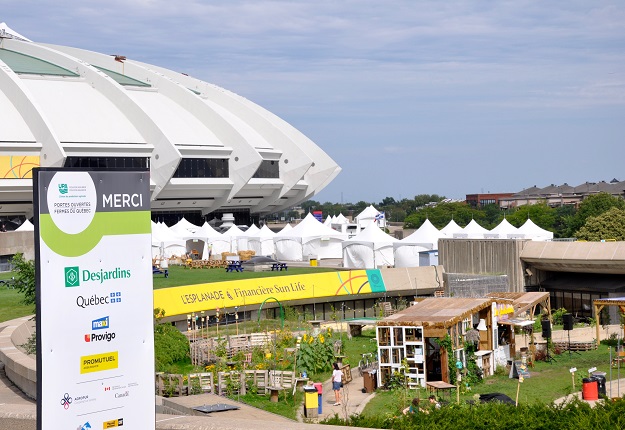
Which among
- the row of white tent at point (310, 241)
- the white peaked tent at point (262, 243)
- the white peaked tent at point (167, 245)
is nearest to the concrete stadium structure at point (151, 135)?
the white peaked tent at point (167, 245)

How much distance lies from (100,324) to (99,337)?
0.10 m

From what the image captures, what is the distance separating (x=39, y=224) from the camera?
277 inches

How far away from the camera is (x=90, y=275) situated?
24.1 ft

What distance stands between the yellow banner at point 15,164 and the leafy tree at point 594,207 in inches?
1568

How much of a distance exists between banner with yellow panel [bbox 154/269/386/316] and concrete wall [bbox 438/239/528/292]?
3078 millimetres

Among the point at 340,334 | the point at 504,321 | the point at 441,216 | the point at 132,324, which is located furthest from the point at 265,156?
the point at 132,324

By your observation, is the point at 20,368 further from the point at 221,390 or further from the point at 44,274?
the point at 44,274

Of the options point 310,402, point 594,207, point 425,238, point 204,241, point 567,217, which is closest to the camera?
point 310,402

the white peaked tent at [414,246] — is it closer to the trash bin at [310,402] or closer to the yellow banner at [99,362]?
the trash bin at [310,402]

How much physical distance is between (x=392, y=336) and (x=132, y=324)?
44.1 feet

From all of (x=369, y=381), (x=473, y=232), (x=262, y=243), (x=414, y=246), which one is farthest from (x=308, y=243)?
(x=369, y=381)

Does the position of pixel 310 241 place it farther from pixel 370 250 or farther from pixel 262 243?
pixel 370 250

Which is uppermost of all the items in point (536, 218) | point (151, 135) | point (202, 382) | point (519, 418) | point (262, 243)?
point (151, 135)

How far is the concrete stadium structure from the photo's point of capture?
6819 centimetres
